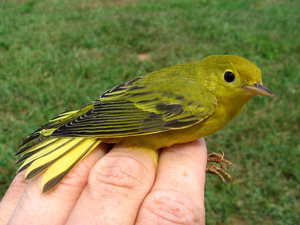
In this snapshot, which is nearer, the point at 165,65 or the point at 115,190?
the point at 115,190

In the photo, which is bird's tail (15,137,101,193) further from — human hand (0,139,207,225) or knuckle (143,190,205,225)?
knuckle (143,190,205,225)

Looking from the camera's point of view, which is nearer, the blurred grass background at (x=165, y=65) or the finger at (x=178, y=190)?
the finger at (x=178, y=190)

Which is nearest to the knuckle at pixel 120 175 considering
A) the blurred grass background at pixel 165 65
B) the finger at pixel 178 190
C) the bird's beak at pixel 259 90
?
the finger at pixel 178 190

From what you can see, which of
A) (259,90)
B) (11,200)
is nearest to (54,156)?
(11,200)

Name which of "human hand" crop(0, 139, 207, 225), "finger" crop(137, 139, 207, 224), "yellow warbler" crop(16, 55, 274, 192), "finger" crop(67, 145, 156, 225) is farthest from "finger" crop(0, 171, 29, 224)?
"finger" crop(137, 139, 207, 224)

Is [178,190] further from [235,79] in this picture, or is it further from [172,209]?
[235,79]

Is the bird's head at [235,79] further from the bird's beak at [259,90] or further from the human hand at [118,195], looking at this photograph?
the human hand at [118,195]

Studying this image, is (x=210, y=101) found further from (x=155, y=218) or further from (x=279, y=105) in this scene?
(x=279, y=105)
